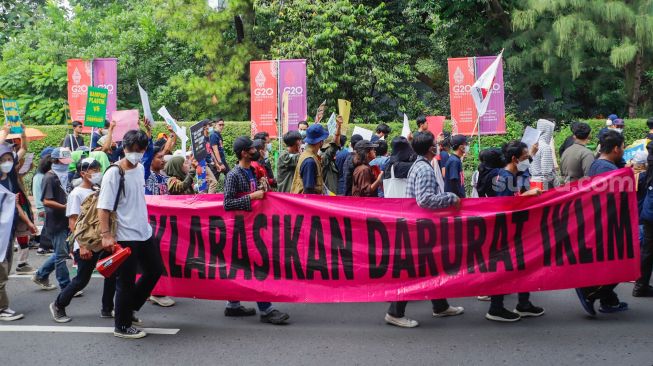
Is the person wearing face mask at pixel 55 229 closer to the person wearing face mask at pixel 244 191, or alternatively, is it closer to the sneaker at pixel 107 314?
the sneaker at pixel 107 314

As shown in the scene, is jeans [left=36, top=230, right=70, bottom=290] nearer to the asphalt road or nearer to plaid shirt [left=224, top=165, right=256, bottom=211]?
the asphalt road

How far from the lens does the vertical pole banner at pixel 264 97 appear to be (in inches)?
602

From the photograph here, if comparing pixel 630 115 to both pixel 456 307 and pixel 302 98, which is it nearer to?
pixel 302 98

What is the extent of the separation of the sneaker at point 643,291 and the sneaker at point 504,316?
1.58 metres

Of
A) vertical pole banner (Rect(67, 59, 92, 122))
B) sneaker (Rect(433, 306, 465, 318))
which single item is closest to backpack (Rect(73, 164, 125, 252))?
sneaker (Rect(433, 306, 465, 318))

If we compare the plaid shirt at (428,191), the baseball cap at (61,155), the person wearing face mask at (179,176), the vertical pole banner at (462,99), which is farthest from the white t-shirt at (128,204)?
the vertical pole banner at (462,99)

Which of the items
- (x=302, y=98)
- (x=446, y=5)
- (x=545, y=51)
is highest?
(x=446, y=5)

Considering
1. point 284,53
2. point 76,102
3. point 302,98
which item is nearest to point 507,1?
point 284,53

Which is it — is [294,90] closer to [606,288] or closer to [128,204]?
[128,204]

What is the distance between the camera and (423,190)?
629 centimetres

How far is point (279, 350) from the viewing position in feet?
19.4

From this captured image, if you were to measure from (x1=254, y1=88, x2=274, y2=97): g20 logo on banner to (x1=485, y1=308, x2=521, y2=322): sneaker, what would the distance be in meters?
9.58

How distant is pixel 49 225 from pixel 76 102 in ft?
26.9

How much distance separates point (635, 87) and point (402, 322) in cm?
1495
